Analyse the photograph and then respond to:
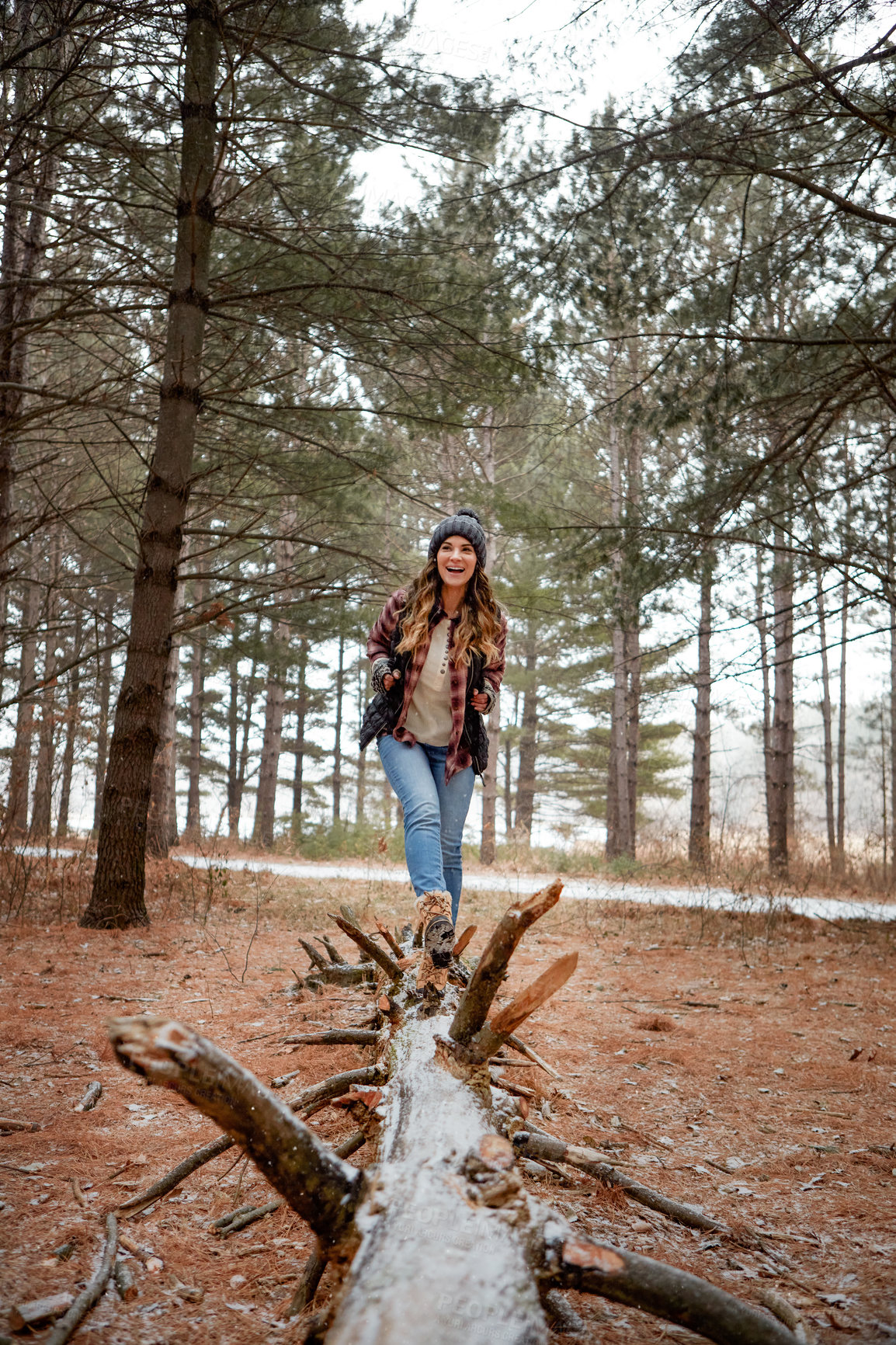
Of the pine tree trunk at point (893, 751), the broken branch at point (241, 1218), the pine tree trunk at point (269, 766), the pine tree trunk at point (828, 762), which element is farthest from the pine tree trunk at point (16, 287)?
the pine tree trunk at point (828, 762)

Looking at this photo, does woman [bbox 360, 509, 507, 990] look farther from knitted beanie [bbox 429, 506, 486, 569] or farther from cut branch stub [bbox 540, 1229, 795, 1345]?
cut branch stub [bbox 540, 1229, 795, 1345]

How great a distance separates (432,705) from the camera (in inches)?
157

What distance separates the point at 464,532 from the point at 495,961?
240 cm

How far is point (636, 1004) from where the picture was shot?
5.16m

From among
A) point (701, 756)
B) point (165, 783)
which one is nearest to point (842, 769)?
point (701, 756)

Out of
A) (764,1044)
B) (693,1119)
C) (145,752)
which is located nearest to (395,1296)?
(693,1119)

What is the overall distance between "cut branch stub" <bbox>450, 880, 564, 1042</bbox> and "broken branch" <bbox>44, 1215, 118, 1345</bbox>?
0.99 m

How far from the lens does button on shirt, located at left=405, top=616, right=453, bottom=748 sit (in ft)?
13.1

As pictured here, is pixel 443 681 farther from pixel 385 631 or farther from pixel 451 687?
pixel 385 631

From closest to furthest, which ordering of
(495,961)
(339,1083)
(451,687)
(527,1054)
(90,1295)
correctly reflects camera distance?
1. (90,1295)
2. (495,961)
3. (339,1083)
4. (527,1054)
5. (451,687)

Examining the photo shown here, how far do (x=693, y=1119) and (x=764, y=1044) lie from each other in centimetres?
130

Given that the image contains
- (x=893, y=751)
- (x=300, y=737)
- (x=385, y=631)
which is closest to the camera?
(x=385, y=631)

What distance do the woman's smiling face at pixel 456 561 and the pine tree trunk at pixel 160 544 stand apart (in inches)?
133

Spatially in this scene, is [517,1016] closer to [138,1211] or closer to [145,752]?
[138,1211]
